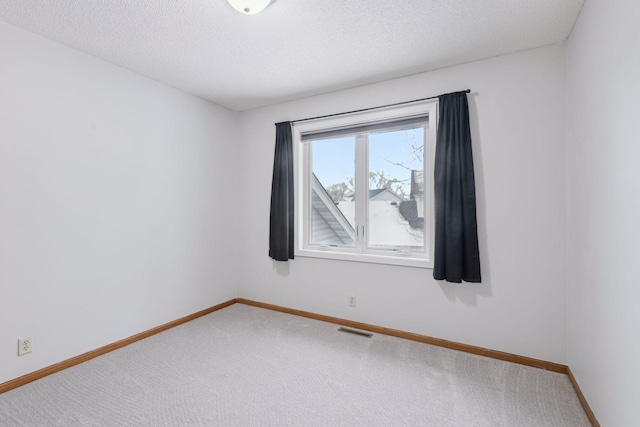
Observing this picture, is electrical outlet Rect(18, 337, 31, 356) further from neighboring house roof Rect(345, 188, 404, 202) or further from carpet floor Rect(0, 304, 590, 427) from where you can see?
neighboring house roof Rect(345, 188, 404, 202)

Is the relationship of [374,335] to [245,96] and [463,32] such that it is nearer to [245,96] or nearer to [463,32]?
[463,32]

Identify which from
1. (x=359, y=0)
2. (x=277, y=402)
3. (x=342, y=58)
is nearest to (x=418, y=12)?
(x=359, y=0)

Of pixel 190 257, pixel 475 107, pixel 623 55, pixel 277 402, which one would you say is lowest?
pixel 277 402

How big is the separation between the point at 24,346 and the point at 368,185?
120 inches

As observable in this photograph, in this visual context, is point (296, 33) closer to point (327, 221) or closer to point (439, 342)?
point (327, 221)

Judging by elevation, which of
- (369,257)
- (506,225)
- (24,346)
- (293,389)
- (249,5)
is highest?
(249,5)

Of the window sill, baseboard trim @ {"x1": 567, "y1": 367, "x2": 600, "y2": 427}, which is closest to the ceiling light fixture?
the window sill

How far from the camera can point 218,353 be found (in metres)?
2.65

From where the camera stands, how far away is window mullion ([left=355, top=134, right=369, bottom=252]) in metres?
3.28

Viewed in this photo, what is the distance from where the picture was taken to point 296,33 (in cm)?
224

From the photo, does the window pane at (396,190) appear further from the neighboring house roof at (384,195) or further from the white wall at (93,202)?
the white wall at (93,202)

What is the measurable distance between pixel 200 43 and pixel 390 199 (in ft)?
6.98

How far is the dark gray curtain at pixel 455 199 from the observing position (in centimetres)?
259

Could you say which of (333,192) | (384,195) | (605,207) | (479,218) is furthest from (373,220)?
(605,207)
